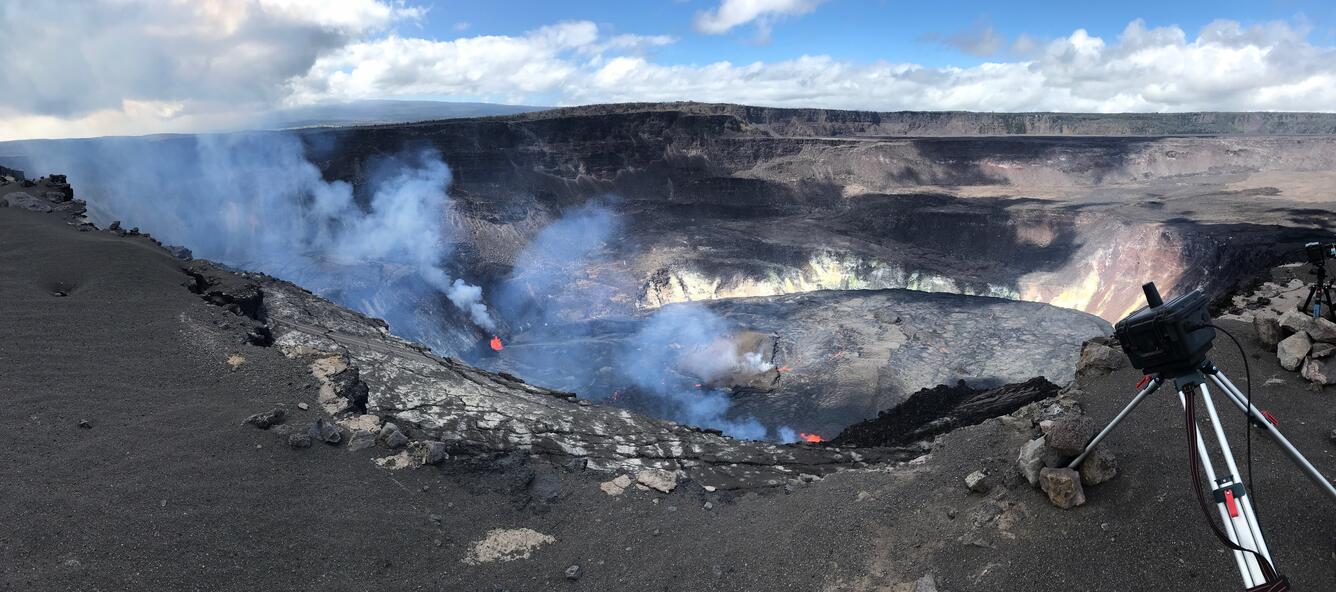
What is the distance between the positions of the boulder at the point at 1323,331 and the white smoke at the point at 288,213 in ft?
104

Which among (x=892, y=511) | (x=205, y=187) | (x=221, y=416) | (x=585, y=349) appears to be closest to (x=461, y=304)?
(x=585, y=349)

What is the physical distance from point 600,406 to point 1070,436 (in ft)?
31.2

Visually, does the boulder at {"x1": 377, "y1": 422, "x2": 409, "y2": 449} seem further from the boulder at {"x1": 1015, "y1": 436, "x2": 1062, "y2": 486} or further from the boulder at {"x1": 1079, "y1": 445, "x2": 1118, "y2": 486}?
the boulder at {"x1": 1079, "y1": 445, "x2": 1118, "y2": 486}

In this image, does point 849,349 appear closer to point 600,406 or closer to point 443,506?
point 600,406

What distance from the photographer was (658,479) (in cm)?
1020

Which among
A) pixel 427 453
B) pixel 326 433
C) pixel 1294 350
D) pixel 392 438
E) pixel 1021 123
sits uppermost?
pixel 1021 123

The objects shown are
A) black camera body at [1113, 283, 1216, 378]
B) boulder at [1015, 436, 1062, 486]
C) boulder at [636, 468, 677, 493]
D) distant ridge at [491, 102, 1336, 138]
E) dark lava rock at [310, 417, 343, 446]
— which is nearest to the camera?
black camera body at [1113, 283, 1216, 378]

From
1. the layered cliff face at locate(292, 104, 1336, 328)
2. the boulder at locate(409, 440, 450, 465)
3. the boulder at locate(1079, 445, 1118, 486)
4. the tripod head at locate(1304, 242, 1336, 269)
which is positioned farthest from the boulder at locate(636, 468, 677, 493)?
the layered cliff face at locate(292, 104, 1336, 328)

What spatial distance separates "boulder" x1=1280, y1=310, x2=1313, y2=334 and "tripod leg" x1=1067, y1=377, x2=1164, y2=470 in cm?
353

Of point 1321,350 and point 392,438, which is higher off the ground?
point 1321,350

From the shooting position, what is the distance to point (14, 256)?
35.1 ft

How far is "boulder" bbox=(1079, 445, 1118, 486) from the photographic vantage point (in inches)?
229

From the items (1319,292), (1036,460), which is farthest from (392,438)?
(1319,292)

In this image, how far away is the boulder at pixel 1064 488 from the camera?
5746 millimetres
